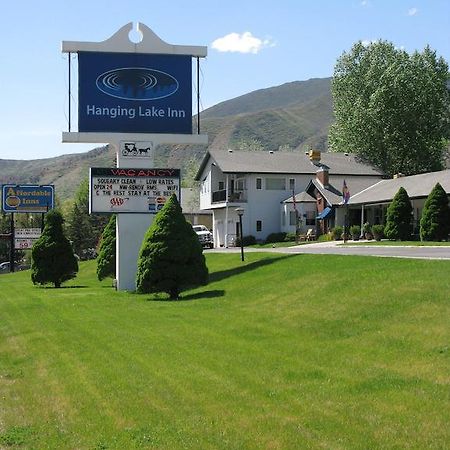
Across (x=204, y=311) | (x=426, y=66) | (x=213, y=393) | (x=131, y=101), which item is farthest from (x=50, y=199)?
(x=213, y=393)

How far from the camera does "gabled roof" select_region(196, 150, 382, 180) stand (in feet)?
209

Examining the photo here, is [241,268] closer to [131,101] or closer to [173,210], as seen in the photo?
[173,210]

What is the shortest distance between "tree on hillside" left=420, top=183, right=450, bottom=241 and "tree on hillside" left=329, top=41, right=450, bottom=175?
1067 inches

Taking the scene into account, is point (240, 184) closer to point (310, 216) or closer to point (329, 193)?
point (310, 216)

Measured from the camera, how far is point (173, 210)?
2589cm

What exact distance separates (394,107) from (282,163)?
12778mm

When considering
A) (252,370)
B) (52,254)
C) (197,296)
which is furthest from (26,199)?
(252,370)

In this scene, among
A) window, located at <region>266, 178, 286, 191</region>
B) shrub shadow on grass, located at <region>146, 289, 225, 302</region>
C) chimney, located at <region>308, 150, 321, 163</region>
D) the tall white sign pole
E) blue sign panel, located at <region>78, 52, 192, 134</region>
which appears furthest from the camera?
chimney, located at <region>308, 150, 321, 163</region>

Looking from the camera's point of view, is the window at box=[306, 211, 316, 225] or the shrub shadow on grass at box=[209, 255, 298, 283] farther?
the window at box=[306, 211, 316, 225]

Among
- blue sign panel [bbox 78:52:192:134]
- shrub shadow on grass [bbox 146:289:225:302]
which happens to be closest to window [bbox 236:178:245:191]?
blue sign panel [bbox 78:52:192:134]

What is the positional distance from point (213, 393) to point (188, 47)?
1007 inches

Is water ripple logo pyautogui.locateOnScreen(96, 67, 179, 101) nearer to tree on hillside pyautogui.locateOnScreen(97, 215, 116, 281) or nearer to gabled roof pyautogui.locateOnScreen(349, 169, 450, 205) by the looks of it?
tree on hillside pyautogui.locateOnScreen(97, 215, 116, 281)

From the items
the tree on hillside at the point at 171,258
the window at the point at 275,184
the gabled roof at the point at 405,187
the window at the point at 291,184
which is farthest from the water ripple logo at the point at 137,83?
the window at the point at 291,184

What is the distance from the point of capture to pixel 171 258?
25.0 m
